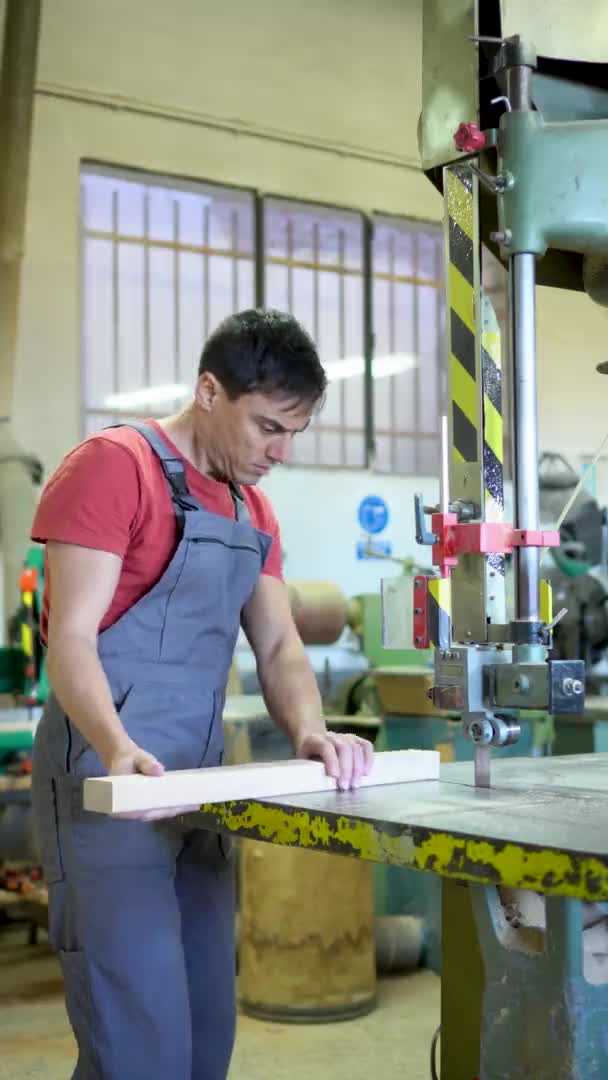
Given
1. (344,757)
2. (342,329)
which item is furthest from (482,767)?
(342,329)

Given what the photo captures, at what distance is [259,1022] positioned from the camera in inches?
129

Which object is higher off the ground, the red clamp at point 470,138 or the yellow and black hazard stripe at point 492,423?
the red clamp at point 470,138

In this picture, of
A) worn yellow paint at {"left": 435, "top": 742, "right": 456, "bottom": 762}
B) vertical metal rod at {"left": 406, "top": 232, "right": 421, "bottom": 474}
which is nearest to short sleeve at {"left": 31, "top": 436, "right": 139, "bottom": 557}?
worn yellow paint at {"left": 435, "top": 742, "right": 456, "bottom": 762}

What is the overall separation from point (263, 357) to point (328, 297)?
4.30m

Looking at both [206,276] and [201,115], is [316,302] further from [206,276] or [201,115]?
[201,115]

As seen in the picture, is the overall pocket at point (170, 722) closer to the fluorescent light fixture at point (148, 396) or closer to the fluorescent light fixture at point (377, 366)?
the fluorescent light fixture at point (148, 396)

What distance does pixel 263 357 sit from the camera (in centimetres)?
162

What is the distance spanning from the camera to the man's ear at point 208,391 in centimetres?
165

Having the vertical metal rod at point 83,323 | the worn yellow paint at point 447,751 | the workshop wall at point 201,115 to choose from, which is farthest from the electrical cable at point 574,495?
the vertical metal rod at point 83,323

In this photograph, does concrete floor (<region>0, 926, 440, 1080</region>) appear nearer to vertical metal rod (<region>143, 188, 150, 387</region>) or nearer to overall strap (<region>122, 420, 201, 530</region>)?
overall strap (<region>122, 420, 201, 530</region>)

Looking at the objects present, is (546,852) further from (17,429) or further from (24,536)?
(17,429)

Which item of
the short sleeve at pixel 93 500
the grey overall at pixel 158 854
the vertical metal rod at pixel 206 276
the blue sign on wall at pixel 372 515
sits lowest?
the grey overall at pixel 158 854

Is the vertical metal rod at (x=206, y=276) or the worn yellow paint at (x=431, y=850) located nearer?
the worn yellow paint at (x=431, y=850)

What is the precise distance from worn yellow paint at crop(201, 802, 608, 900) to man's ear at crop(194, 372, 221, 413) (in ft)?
1.75
